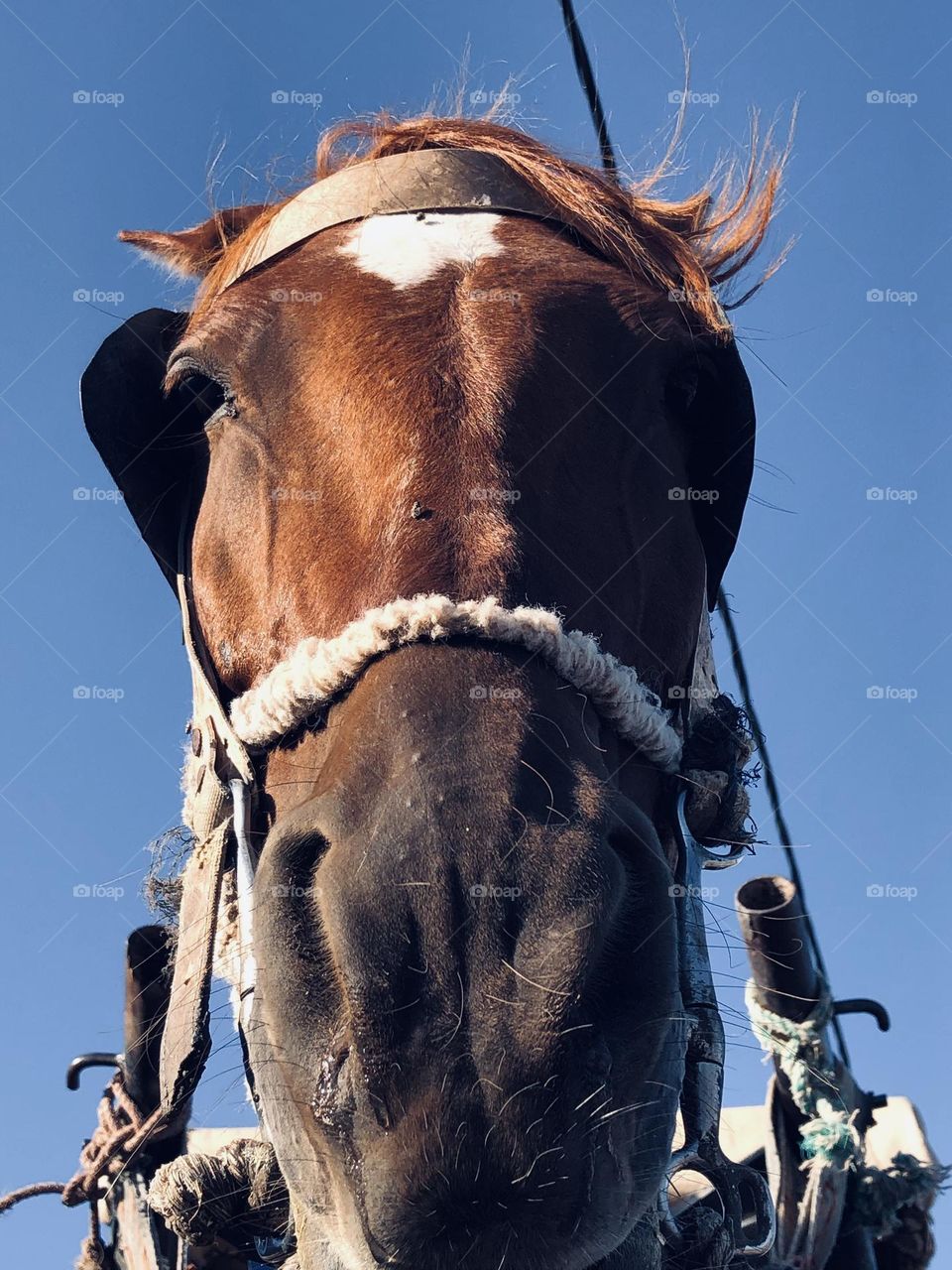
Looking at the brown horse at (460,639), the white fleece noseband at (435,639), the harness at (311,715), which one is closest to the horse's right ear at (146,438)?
the brown horse at (460,639)

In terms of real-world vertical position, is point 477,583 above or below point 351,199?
below

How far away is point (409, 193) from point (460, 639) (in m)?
1.36

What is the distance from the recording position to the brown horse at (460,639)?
5.84 ft

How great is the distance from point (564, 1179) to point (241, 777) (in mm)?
1059

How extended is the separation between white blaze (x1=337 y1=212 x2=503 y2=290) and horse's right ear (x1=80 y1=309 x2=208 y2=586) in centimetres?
53

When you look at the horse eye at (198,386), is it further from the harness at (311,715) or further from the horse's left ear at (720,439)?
the horse's left ear at (720,439)

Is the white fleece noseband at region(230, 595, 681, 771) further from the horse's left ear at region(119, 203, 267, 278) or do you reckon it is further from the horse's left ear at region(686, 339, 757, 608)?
the horse's left ear at region(119, 203, 267, 278)

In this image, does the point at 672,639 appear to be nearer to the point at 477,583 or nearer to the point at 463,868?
the point at 477,583

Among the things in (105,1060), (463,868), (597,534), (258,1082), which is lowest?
(258,1082)

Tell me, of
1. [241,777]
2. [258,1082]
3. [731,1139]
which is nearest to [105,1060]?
[241,777]

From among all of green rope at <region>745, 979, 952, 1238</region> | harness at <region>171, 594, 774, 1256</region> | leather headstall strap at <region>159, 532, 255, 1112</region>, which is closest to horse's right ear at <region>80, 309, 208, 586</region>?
harness at <region>171, 594, 774, 1256</region>

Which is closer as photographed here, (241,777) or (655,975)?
(655,975)

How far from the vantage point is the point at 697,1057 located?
2590mm

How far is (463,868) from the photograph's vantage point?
183 cm
